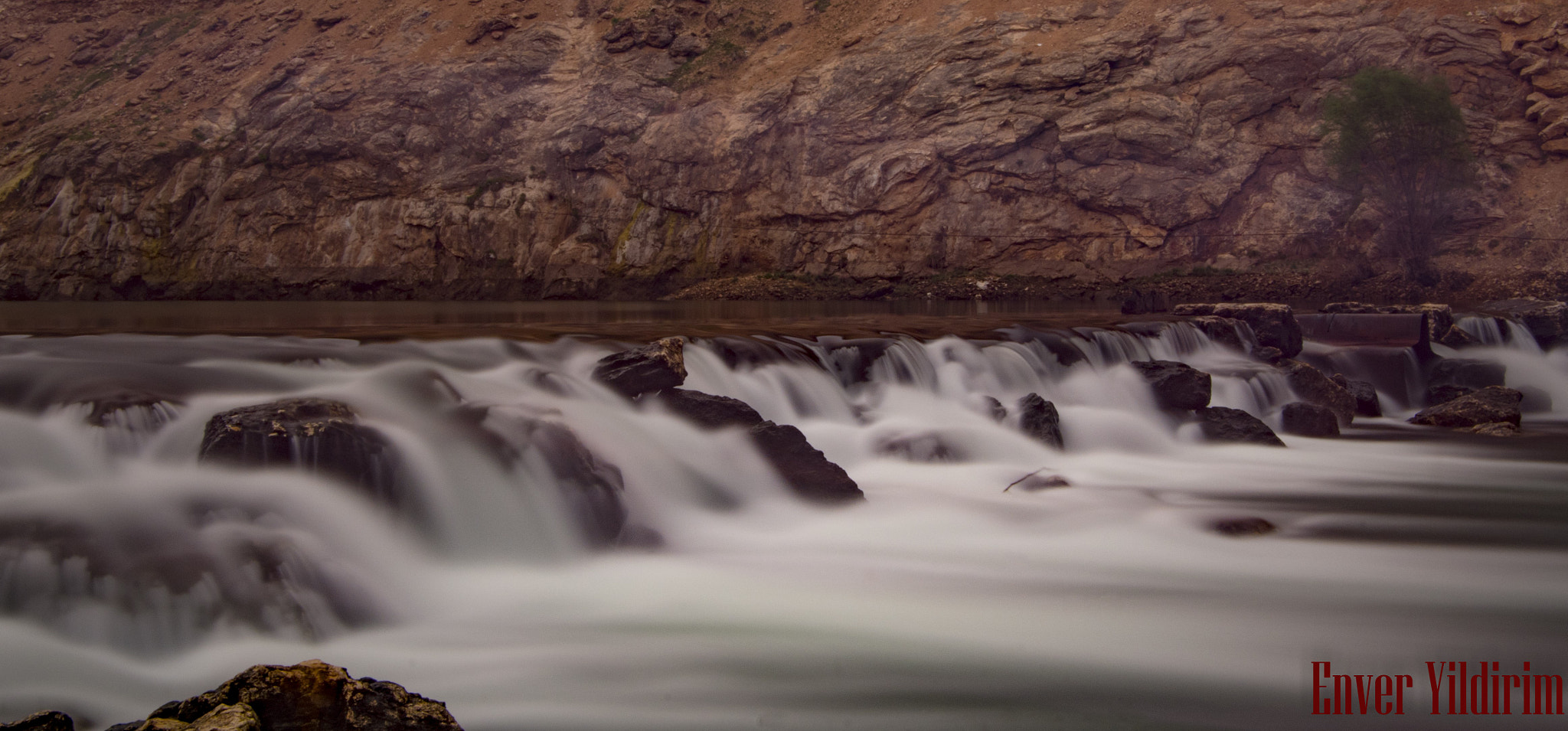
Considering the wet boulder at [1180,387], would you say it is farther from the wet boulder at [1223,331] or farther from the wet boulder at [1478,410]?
the wet boulder at [1223,331]

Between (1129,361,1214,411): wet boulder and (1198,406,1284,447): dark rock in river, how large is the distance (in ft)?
1.03

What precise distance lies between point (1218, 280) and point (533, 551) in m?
27.5

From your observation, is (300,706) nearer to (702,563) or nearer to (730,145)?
(702,563)

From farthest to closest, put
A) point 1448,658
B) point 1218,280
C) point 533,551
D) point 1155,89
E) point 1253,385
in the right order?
point 1155,89, point 1218,280, point 1253,385, point 533,551, point 1448,658

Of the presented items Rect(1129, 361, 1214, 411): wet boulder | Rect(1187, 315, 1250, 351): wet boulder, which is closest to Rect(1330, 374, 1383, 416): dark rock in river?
Rect(1187, 315, 1250, 351): wet boulder

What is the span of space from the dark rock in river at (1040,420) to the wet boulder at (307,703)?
7.33 meters

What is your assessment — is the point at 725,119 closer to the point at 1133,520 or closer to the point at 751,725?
the point at 1133,520

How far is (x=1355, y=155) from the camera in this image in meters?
26.3

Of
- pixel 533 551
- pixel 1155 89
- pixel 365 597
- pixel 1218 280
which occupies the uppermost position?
pixel 1155 89

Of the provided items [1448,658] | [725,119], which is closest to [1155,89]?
[725,119]

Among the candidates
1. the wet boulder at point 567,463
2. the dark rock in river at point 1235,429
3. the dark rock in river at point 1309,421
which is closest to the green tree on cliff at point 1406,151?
the dark rock in river at point 1309,421

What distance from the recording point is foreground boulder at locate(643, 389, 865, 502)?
23.7ft

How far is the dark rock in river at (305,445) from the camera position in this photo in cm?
546

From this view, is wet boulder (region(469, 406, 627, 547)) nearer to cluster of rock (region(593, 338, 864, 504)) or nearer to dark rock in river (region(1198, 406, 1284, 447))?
cluster of rock (region(593, 338, 864, 504))
